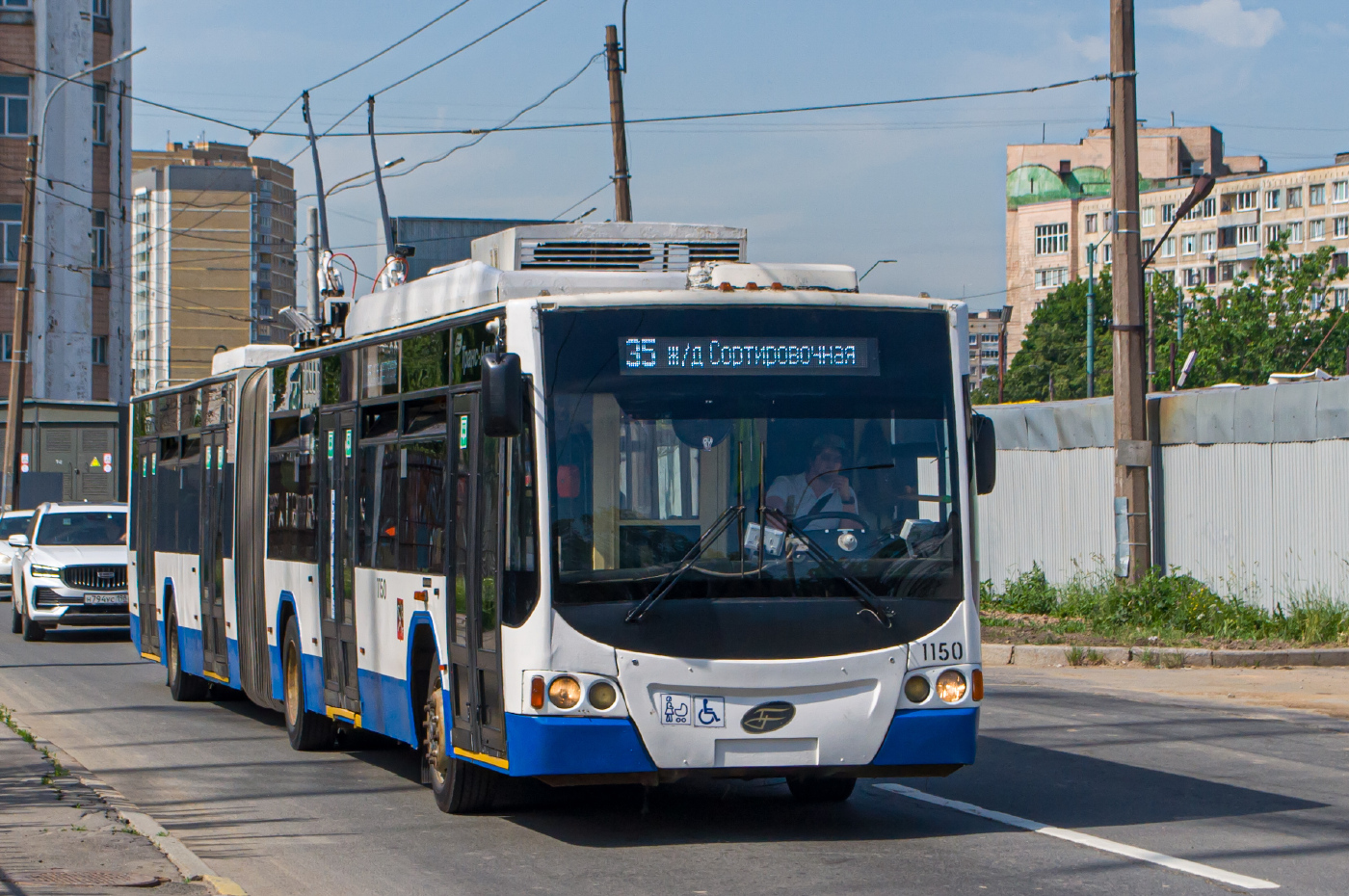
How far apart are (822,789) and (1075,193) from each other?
498 ft

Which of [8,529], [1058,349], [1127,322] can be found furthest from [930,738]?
[1058,349]

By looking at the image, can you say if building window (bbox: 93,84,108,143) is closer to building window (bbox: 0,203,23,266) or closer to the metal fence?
building window (bbox: 0,203,23,266)

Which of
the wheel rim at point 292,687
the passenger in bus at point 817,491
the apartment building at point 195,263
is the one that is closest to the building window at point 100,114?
the wheel rim at point 292,687

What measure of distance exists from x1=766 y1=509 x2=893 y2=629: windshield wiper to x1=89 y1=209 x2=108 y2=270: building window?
54030 mm

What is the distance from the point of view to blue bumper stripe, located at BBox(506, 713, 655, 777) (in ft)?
25.7

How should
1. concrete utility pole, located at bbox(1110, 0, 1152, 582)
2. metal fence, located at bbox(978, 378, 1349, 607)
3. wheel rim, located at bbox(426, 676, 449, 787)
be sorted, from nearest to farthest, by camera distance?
wheel rim, located at bbox(426, 676, 449, 787) < metal fence, located at bbox(978, 378, 1349, 607) < concrete utility pole, located at bbox(1110, 0, 1152, 582)

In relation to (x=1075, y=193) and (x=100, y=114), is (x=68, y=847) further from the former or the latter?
(x=1075, y=193)

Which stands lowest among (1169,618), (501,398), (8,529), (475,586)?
(1169,618)

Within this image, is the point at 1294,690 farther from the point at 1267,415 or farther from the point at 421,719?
the point at 421,719

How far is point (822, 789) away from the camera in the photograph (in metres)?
9.52

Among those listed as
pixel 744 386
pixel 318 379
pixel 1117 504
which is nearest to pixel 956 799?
pixel 744 386

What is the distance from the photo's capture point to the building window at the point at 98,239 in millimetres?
58562

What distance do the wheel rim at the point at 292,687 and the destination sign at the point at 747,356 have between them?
15.9ft

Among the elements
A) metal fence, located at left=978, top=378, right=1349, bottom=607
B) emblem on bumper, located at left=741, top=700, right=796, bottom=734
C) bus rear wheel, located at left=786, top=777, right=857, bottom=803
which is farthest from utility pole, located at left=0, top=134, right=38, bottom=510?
emblem on bumper, located at left=741, top=700, right=796, bottom=734
